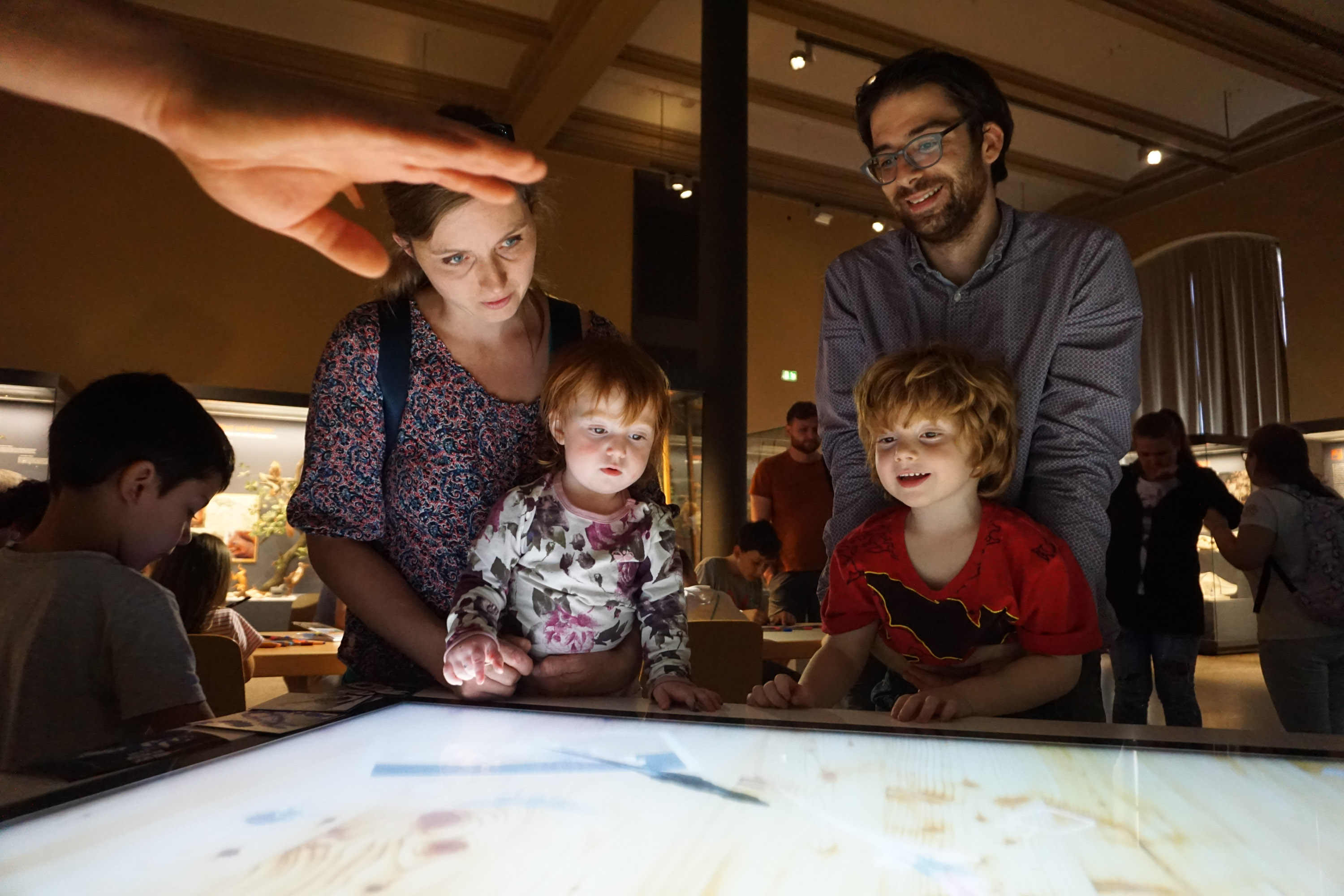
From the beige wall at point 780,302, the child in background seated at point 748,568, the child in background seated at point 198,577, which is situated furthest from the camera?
the beige wall at point 780,302

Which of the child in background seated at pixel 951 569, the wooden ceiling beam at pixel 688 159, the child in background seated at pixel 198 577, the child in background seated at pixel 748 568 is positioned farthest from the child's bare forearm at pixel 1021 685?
the wooden ceiling beam at pixel 688 159

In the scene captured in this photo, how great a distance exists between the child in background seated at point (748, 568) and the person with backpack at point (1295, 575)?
6.64ft

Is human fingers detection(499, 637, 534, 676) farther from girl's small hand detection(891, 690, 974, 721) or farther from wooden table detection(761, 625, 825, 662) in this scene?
wooden table detection(761, 625, 825, 662)

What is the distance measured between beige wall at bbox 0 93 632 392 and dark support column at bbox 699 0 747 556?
411 centimetres

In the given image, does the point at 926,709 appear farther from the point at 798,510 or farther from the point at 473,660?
the point at 798,510

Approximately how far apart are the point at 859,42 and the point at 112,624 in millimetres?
6797

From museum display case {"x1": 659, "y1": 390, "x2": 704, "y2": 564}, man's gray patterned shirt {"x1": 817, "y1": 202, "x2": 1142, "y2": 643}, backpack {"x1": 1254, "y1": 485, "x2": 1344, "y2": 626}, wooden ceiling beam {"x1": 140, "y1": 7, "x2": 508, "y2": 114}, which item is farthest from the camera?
museum display case {"x1": 659, "y1": 390, "x2": 704, "y2": 564}

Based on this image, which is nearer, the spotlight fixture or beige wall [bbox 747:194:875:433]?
the spotlight fixture

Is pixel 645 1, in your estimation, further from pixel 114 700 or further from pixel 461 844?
pixel 461 844

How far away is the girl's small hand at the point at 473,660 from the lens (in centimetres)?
109

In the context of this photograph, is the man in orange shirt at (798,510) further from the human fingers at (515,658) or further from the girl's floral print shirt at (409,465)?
the human fingers at (515,658)

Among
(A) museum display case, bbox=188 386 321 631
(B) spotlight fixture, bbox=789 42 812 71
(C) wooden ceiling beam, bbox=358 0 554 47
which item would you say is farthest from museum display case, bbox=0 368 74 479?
(B) spotlight fixture, bbox=789 42 812 71

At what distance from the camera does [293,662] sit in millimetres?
3014

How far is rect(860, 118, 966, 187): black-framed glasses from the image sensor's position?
150 centimetres
